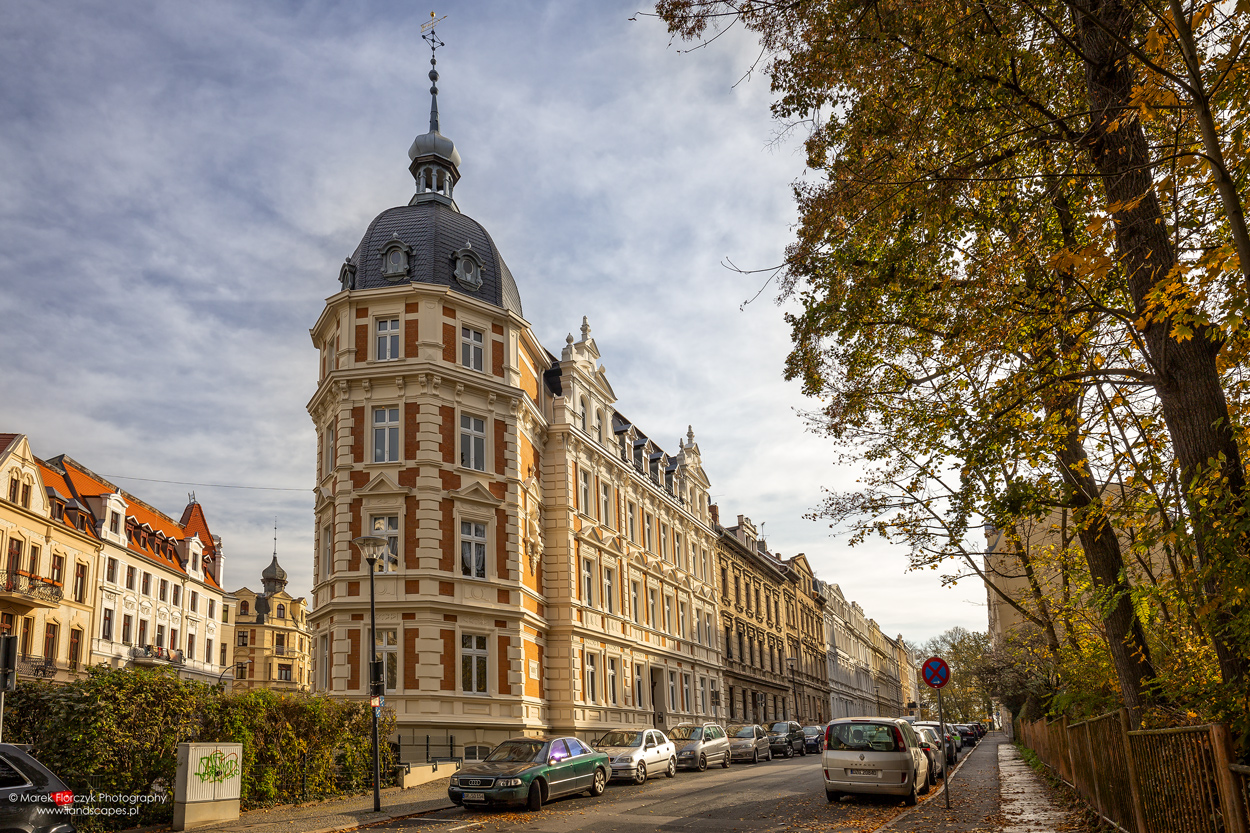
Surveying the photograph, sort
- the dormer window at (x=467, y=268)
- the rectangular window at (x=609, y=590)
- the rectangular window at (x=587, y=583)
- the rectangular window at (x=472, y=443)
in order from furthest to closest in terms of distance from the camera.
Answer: the rectangular window at (x=609, y=590), the rectangular window at (x=587, y=583), the dormer window at (x=467, y=268), the rectangular window at (x=472, y=443)

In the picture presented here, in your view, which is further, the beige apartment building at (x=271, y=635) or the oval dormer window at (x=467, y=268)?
the beige apartment building at (x=271, y=635)

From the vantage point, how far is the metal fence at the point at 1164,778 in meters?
6.64

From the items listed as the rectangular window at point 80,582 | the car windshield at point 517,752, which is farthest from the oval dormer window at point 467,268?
the rectangular window at point 80,582

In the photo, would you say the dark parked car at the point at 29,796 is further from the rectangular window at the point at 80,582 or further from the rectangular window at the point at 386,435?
the rectangular window at the point at 80,582

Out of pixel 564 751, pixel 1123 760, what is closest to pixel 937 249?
pixel 1123 760

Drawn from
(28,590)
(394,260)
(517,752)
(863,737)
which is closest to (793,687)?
(28,590)

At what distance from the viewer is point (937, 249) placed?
11.6 meters

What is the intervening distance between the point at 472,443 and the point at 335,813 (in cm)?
1509

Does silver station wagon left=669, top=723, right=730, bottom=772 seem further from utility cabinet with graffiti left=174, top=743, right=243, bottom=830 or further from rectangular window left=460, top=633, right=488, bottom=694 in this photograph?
utility cabinet with graffiti left=174, top=743, right=243, bottom=830

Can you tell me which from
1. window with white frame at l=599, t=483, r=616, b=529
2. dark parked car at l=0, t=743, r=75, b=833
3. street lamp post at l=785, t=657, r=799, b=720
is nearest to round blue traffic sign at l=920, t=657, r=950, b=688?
dark parked car at l=0, t=743, r=75, b=833

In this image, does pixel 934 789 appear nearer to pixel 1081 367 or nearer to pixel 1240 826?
pixel 1081 367

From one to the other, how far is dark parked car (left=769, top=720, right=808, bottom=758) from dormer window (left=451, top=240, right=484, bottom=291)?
81.2 ft

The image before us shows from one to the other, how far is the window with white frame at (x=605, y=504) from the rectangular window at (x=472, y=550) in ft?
32.1

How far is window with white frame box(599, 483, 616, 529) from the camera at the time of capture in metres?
39.8
